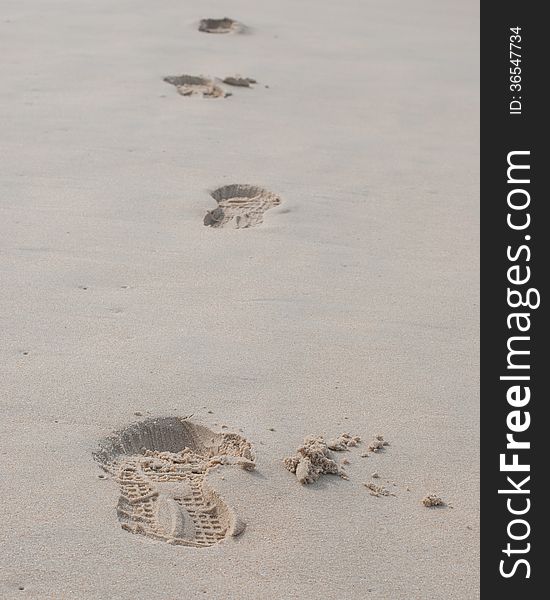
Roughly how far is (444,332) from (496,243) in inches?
13.9

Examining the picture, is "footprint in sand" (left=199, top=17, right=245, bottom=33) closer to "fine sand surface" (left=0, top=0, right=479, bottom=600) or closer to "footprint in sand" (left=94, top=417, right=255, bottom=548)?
"fine sand surface" (left=0, top=0, right=479, bottom=600)

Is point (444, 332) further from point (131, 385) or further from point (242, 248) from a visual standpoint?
point (131, 385)

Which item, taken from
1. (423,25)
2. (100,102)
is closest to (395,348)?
(100,102)

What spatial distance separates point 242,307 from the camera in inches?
119

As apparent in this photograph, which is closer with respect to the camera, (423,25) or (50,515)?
(50,515)

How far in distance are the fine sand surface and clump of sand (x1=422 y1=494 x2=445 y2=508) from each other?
0.03 metres

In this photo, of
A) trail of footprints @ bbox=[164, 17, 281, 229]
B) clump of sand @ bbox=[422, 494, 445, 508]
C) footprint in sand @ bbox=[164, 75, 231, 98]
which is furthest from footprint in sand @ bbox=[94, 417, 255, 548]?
footprint in sand @ bbox=[164, 75, 231, 98]

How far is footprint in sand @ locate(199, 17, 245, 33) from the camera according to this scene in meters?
6.17

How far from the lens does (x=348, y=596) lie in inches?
77.4

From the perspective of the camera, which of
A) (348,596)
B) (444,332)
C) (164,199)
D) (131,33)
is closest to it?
(348,596)

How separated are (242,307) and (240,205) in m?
0.90

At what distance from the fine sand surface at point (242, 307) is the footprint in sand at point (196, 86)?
0.08m

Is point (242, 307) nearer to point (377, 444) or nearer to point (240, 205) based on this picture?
point (377, 444)

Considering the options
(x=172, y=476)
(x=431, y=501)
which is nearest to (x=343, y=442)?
(x=431, y=501)
